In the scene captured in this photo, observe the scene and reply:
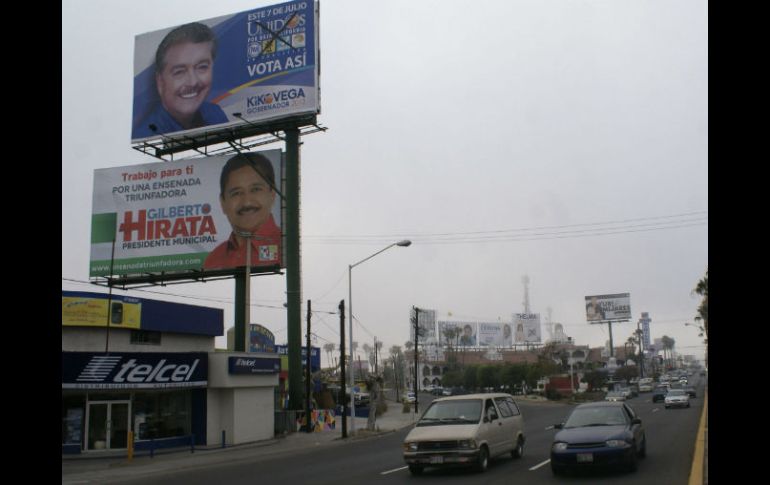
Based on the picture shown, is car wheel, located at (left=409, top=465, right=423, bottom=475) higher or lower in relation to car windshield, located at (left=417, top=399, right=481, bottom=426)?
lower

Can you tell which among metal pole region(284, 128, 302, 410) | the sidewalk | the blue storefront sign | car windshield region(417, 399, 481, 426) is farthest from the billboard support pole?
car windshield region(417, 399, 481, 426)

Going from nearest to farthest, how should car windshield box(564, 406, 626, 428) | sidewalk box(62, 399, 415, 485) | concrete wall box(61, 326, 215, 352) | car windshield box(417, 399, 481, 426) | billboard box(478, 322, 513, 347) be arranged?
car windshield box(564, 406, 626, 428) → car windshield box(417, 399, 481, 426) → sidewalk box(62, 399, 415, 485) → concrete wall box(61, 326, 215, 352) → billboard box(478, 322, 513, 347)

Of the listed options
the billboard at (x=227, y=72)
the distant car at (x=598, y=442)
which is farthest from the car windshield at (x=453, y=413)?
the billboard at (x=227, y=72)

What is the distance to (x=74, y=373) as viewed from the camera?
26.3 m

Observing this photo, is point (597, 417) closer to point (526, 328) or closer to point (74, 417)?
point (74, 417)

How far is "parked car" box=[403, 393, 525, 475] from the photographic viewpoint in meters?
15.4

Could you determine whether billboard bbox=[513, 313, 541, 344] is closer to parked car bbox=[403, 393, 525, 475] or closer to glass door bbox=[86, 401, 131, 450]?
glass door bbox=[86, 401, 131, 450]

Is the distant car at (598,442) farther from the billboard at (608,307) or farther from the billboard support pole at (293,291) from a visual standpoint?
the billboard at (608,307)

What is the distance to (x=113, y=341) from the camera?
3216 centimetres

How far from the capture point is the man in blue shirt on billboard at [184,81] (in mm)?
44281

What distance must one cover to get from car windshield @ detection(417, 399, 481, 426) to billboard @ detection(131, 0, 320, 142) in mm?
27272

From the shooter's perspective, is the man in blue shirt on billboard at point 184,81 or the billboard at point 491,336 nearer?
the man in blue shirt on billboard at point 184,81

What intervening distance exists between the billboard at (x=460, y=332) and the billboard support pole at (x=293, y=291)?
362 ft
